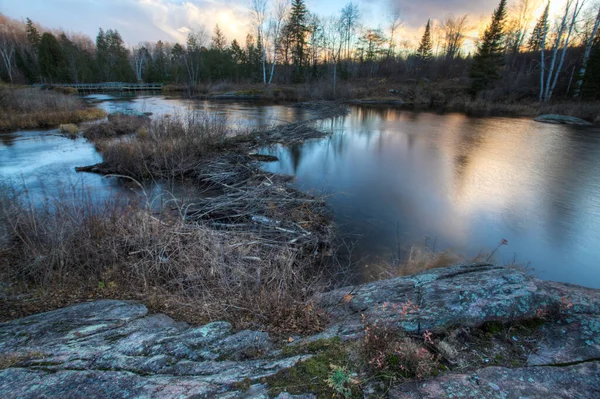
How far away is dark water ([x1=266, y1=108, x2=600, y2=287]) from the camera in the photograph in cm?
573

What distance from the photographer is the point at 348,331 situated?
2252 mm

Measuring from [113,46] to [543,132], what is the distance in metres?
82.4

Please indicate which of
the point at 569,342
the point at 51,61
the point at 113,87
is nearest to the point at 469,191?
the point at 569,342

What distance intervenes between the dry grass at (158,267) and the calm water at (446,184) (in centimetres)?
192

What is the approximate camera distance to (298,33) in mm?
48312

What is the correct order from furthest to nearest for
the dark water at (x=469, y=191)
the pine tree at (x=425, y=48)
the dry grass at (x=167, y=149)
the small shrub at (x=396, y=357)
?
the pine tree at (x=425, y=48), the dry grass at (x=167, y=149), the dark water at (x=469, y=191), the small shrub at (x=396, y=357)

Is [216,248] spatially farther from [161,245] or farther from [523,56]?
[523,56]

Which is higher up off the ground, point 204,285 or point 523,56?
point 523,56

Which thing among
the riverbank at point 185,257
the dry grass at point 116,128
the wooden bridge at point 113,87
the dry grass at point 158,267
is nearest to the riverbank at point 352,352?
the dry grass at point 158,267

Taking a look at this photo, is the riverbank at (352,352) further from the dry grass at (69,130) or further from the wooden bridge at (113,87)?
the wooden bridge at (113,87)

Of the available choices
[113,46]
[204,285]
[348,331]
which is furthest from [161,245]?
[113,46]

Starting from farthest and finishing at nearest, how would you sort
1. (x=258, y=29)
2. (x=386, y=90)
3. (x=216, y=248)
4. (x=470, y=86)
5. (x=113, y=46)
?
(x=113, y=46) < (x=258, y=29) < (x=386, y=90) < (x=470, y=86) < (x=216, y=248)

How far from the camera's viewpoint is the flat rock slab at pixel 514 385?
1.48 metres

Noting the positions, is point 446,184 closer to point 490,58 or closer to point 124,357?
point 124,357
